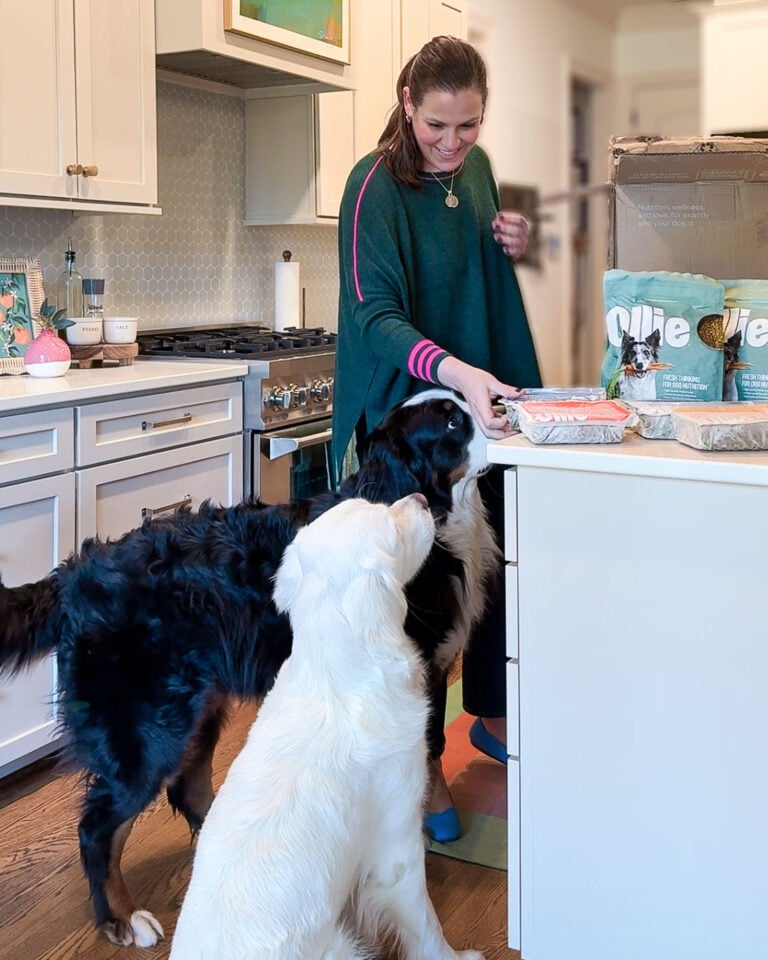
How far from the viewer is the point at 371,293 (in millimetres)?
1982

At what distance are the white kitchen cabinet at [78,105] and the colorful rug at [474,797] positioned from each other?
173 centimetres

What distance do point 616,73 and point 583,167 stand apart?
0.12 feet

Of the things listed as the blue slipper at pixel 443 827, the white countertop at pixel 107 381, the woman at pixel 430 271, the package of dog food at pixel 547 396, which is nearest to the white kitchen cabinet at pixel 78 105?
the white countertop at pixel 107 381

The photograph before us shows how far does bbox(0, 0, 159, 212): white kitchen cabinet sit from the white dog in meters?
1.65

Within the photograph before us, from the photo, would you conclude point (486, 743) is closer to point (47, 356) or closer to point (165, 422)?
point (165, 422)

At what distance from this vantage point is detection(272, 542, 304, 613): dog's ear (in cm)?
145

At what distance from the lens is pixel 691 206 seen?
1721 mm

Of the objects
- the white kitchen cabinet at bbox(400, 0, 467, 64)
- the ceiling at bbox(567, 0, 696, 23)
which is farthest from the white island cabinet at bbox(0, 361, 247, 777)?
the ceiling at bbox(567, 0, 696, 23)

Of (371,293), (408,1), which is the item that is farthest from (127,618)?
(408,1)

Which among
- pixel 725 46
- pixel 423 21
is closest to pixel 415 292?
pixel 725 46

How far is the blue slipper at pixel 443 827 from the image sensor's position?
2172 millimetres

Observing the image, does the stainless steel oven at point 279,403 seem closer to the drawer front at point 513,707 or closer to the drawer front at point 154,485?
the drawer front at point 154,485

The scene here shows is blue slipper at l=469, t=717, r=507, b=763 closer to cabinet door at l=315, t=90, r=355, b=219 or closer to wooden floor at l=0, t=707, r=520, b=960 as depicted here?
wooden floor at l=0, t=707, r=520, b=960

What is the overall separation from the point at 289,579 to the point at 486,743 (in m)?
1.21
